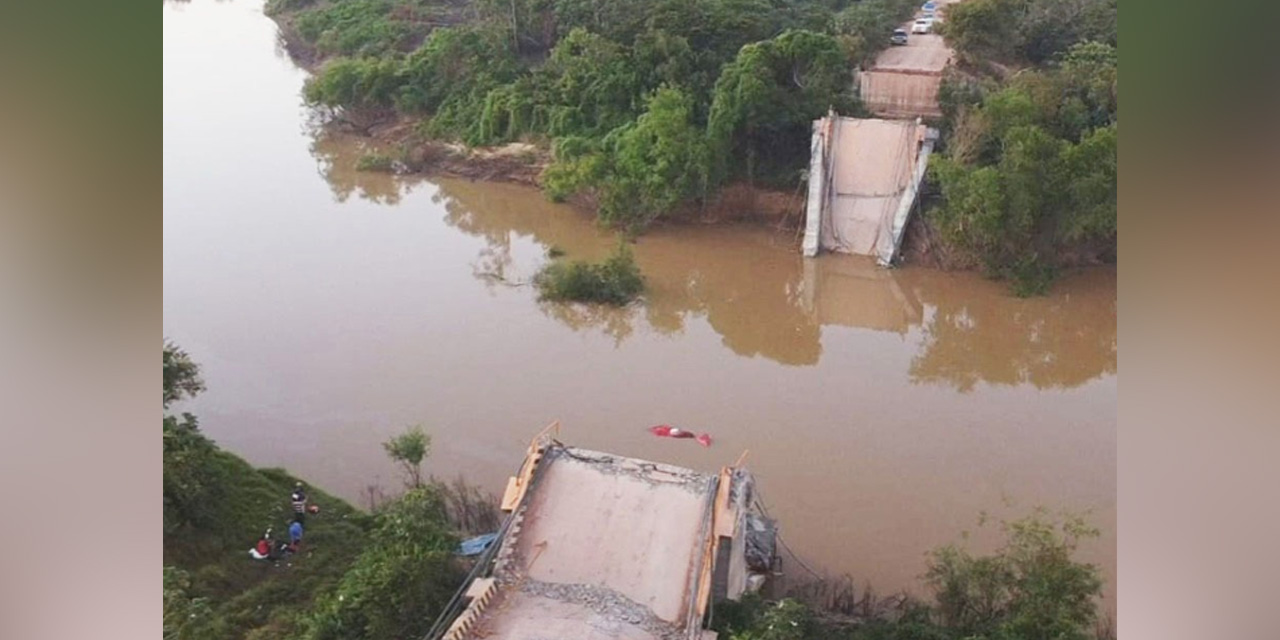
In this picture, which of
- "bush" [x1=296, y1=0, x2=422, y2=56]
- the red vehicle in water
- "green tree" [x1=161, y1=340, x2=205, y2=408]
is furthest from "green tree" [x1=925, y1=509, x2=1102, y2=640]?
"bush" [x1=296, y1=0, x2=422, y2=56]

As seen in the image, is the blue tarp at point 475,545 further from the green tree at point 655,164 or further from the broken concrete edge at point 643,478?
the green tree at point 655,164

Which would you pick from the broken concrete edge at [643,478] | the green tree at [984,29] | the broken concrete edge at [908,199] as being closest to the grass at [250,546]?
the broken concrete edge at [643,478]

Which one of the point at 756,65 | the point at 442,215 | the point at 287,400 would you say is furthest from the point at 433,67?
the point at 287,400

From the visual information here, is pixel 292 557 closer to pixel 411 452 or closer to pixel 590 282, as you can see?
pixel 411 452

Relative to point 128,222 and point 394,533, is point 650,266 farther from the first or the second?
point 128,222

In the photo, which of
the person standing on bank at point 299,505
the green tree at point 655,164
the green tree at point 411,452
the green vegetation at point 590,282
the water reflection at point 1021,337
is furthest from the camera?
the green tree at point 655,164

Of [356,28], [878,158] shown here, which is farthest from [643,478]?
[356,28]
